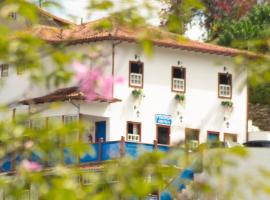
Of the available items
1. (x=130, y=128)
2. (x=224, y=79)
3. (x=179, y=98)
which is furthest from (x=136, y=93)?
(x=224, y=79)

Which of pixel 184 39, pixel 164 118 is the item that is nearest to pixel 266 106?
pixel 164 118

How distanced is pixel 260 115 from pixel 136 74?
11.1 m

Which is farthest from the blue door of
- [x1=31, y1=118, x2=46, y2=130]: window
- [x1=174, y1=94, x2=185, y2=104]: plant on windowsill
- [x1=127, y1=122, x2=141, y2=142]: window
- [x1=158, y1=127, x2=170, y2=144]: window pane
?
[x1=31, y1=118, x2=46, y2=130]: window

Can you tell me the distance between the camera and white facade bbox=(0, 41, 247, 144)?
168ft

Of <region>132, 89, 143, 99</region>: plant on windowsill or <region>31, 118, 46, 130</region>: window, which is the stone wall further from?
<region>31, 118, 46, 130</region>: window

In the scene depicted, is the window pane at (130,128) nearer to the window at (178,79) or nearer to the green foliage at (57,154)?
the window at (178,79)

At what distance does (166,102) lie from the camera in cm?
5372

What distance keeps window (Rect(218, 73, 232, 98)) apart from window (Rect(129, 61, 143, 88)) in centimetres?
476

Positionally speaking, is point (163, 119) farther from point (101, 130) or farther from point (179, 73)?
point (101, 130)

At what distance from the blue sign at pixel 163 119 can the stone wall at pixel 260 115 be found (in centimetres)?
821

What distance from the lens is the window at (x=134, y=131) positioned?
5147 centimetres

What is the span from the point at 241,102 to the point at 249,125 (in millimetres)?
1209

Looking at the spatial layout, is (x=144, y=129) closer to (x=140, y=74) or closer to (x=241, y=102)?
(x=140, y=74)

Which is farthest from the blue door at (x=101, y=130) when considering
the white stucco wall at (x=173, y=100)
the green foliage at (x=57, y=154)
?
the green foliage at (x=57, y=154)
